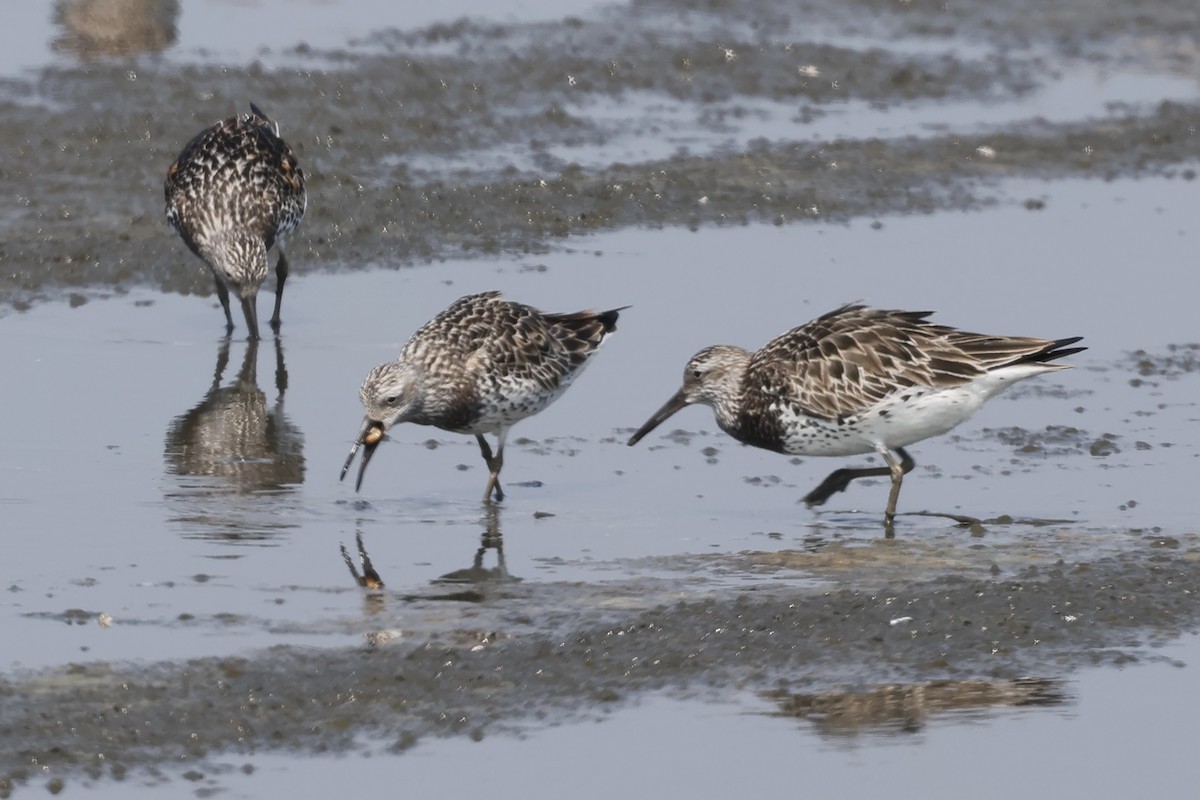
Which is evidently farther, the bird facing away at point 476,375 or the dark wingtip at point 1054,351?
the bird facing away at point 476,375

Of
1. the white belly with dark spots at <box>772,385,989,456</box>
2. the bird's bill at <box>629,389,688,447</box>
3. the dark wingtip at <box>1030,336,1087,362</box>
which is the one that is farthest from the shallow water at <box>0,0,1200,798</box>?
the dark wingtip at <box>1030,336,1087,362</box>

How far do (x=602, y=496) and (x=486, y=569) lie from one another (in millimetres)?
1503

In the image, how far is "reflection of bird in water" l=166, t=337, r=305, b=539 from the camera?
10773mm

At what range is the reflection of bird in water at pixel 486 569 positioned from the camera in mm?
9805

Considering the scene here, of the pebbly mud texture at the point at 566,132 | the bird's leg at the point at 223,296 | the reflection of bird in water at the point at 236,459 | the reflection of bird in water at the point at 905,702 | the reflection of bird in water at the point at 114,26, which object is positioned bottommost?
the reflection of bird in water at the point at 905,702

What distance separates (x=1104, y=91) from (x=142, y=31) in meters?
10.7

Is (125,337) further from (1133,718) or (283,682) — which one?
(1133,718)

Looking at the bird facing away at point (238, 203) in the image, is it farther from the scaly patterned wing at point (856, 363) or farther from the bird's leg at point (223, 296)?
the scaly patterned wing at point (856, 363)

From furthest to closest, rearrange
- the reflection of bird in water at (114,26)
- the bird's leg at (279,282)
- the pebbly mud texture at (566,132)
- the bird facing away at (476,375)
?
the reflection of bird in water at (114,26) → the pebbly mud texture at (566,132) → the bird's leg at (279,282) → the bird facing away at (476,375)

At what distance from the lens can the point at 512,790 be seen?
7461 millimetres

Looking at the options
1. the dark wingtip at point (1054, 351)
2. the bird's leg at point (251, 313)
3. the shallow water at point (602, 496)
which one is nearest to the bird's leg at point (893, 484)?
the shallow water at point (602, 496)

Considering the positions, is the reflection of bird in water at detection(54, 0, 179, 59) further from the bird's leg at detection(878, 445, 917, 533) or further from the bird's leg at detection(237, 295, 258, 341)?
the bird's leg at detection(878, 445, 917, 533)

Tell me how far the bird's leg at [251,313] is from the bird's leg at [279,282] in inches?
9.8

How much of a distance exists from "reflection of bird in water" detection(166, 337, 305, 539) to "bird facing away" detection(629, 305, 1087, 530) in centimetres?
205
